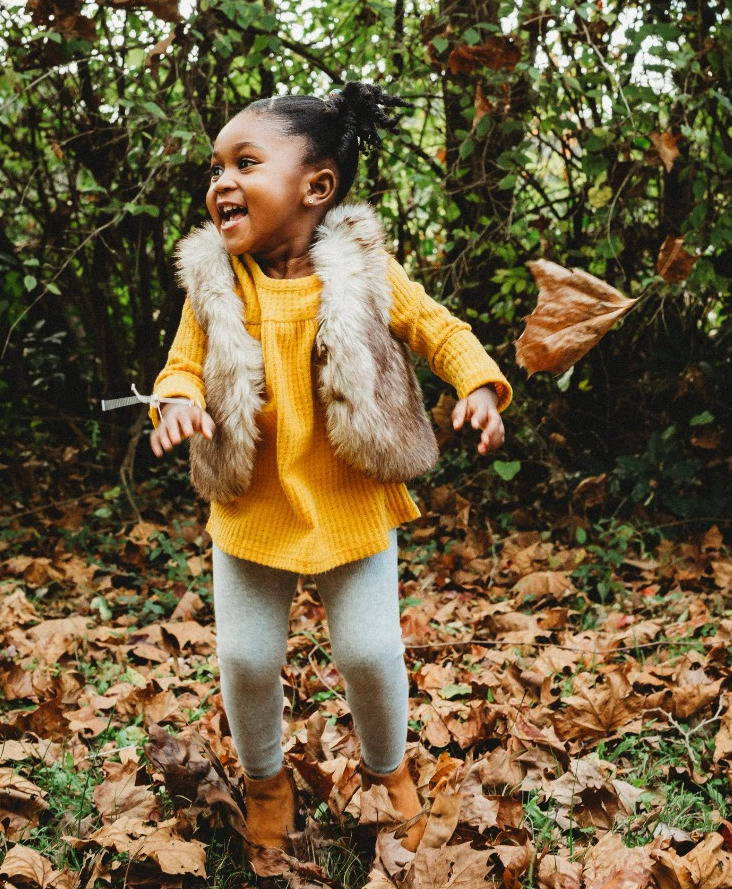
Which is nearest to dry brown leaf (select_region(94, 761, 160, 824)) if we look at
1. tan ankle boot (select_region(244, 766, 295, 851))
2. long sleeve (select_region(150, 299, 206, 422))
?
tan ankle boot (select_region(244, 766, 295, 851))

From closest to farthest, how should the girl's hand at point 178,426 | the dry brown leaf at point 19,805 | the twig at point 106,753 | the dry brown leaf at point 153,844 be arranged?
the girl's hand at point 178,426
the dry brown leaf at point 153,844
the dry brown leaf at point 19,805
the twig at point 106,753

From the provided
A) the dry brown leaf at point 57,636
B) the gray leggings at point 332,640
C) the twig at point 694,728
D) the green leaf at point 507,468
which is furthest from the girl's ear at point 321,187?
the green leaf at point 507,468

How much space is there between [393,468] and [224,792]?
0.91 meters

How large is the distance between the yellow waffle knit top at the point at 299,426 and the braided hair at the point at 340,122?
299mm

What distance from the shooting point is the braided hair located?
5.81 ft

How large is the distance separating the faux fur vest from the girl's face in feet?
0.22

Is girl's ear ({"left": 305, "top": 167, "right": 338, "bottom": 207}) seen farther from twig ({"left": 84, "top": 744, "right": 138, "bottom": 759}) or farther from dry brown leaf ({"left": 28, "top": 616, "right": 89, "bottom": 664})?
dry brown leaf ({"left": 28, "top": 616, "right": 89, "bottom": 664})

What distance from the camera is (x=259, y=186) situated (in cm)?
168

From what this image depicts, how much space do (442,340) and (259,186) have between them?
19.4 inches

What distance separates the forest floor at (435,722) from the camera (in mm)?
1757

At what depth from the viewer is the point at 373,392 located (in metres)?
1.66

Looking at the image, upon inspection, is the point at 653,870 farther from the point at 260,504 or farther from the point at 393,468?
the point at 260,504

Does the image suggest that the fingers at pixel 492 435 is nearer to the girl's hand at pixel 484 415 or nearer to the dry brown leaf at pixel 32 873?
the girl's hand at pixel 484 415

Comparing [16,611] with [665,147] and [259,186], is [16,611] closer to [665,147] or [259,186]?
[259,186]
